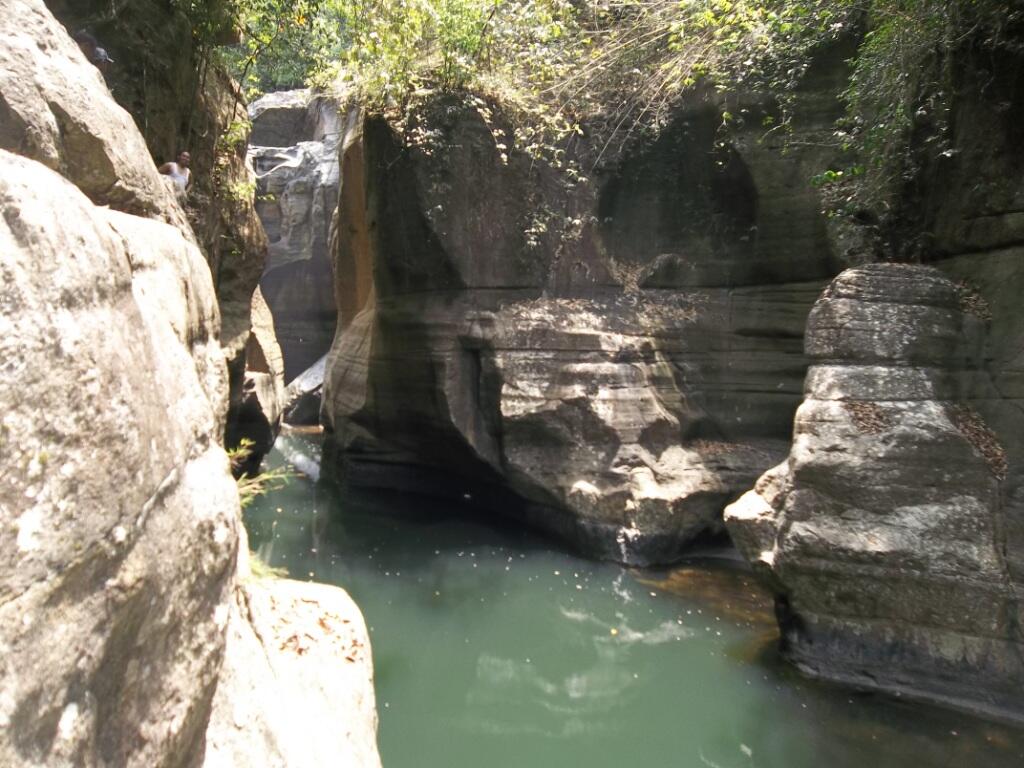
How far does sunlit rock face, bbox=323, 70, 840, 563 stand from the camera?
30.0 feet

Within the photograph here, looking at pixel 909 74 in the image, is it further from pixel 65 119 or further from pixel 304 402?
pixel 304 402

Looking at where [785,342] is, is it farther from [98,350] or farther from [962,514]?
[98,350]

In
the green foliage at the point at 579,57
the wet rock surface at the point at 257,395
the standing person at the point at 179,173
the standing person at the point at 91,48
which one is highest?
the green foliage at the point at 579,57

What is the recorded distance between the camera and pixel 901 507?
5.69 m

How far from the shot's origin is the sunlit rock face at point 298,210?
A: 70.7 feet

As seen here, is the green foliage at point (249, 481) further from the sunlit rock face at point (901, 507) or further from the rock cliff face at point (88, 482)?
the sunlit rock face at point (901, 507)

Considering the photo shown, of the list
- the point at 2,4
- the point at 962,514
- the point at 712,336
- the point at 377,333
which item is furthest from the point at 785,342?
the point at 2,4

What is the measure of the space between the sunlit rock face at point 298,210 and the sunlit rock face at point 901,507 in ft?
55.9

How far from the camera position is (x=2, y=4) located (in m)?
2.53

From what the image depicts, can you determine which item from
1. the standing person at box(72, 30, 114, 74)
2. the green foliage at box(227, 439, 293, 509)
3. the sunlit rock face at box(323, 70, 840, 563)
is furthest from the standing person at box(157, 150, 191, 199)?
the sunlit rock face at box(323, 70, 840, 563)

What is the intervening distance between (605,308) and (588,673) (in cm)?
506

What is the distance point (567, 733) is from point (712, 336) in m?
5.99

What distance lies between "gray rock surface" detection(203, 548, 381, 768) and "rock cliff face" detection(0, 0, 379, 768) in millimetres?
64

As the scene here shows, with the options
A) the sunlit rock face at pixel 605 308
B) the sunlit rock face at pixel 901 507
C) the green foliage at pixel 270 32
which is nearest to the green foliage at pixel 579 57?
the green foliage at pixel 270 32
